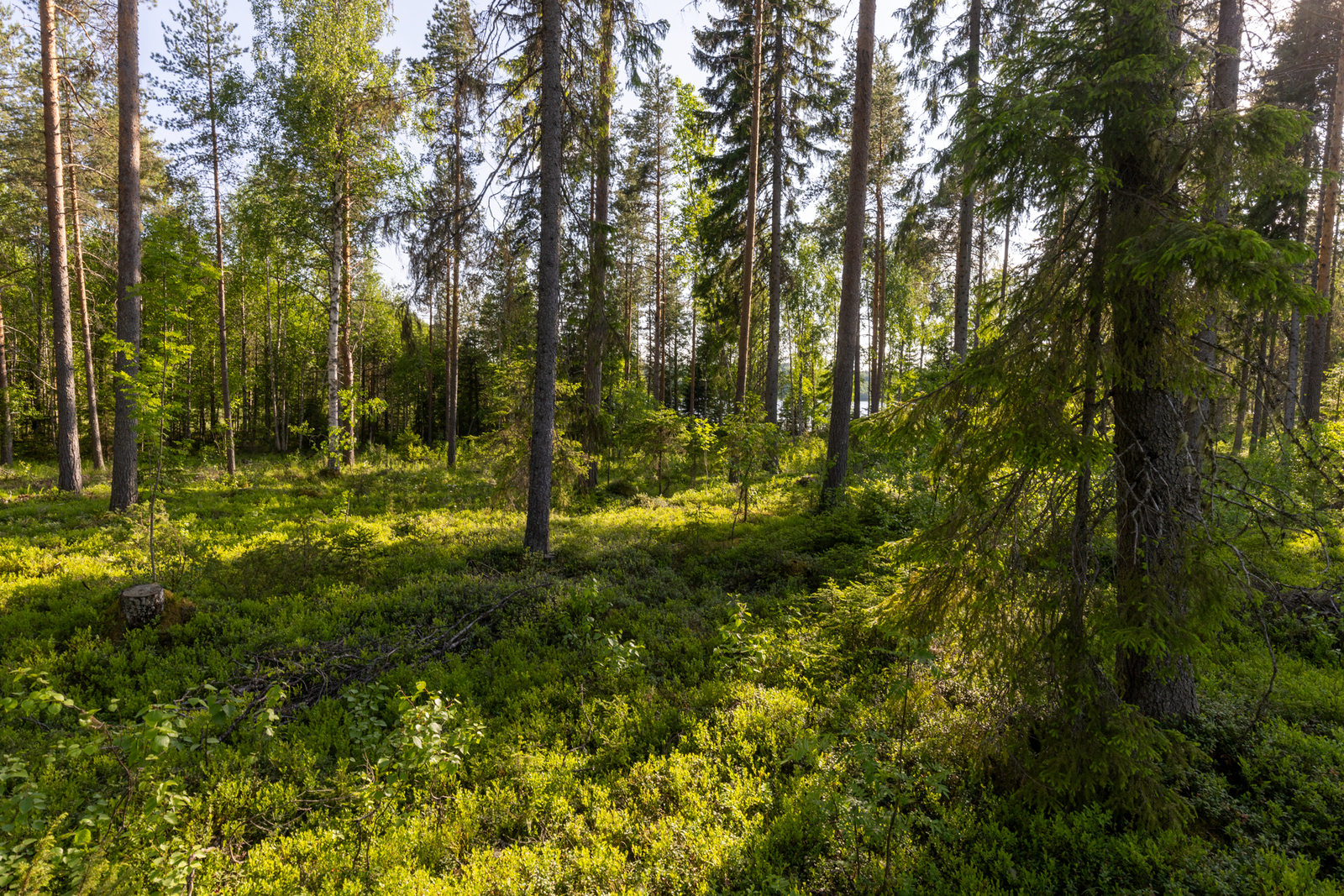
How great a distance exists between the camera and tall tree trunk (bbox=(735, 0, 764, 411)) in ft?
46.6

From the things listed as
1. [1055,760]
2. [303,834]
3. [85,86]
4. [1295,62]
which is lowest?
[303,834]

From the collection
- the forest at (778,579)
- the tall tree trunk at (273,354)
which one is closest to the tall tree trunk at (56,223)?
the forest at (778,579)

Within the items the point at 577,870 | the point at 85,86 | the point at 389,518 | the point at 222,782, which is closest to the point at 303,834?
the point at 222,782

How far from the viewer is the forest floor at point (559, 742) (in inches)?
130

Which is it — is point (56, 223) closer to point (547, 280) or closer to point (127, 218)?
point (127, 218)

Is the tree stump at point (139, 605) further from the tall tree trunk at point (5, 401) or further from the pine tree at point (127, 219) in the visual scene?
the tall tree trunk at point (5, 401)

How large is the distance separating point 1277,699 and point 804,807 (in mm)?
4478

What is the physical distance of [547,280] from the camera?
8.83 m

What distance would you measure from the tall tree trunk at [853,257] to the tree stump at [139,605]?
427 inches

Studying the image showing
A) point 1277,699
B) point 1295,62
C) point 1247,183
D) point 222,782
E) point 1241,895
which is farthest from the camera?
point 1295,62

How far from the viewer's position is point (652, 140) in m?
22.0

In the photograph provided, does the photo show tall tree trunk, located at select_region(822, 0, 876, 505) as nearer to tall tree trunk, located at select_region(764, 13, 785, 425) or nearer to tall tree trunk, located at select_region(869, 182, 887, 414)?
tall tree trunk, located at select_region(764, 13, 785, 425)

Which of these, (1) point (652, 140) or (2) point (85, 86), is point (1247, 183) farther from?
(1) point (652, 140)

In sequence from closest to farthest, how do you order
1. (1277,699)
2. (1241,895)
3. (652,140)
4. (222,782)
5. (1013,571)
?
1. (1241,895)
2. (1013,571)
3. (222,782)
4. (1277,699)
5. (652,140)
